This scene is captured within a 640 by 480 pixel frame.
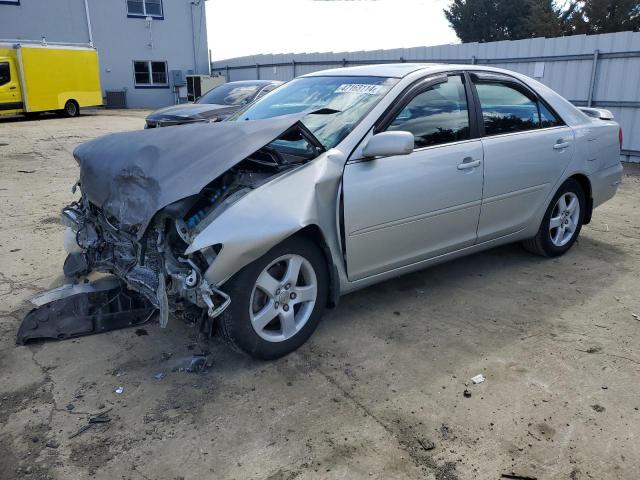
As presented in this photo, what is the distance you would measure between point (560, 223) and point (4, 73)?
20309 mm

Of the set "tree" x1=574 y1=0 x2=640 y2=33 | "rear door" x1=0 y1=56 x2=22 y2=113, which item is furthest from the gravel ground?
"tree" x1=574 y1=0 x2=640 y2=33

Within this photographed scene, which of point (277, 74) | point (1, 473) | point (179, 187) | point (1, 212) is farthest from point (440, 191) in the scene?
point (277, 74)

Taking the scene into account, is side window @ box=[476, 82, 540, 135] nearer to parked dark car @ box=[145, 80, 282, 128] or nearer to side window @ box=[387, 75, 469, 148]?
side window @ box=[387, 75, 469, 148]

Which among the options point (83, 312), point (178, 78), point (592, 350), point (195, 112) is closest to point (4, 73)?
point (178, 78)

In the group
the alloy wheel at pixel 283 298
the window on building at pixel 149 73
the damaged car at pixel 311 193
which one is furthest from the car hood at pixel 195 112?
the window on building at pixel 149 73

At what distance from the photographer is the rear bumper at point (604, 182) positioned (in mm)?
5211

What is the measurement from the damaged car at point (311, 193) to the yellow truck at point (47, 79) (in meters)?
18.4

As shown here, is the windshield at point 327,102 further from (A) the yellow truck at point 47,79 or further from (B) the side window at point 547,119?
(A) the yellow truck at point 47,79

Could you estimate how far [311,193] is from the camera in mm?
3246

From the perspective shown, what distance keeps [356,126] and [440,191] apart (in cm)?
81

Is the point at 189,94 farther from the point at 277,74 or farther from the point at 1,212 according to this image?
the point at 1,212

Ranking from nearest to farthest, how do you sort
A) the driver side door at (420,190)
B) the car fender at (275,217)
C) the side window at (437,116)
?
the car fender at (275,217)
the driver side door at (420,190)
the side window at (437,116)

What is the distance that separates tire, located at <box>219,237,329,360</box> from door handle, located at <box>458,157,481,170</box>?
1.34 metres

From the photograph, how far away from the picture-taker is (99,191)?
137 inches
